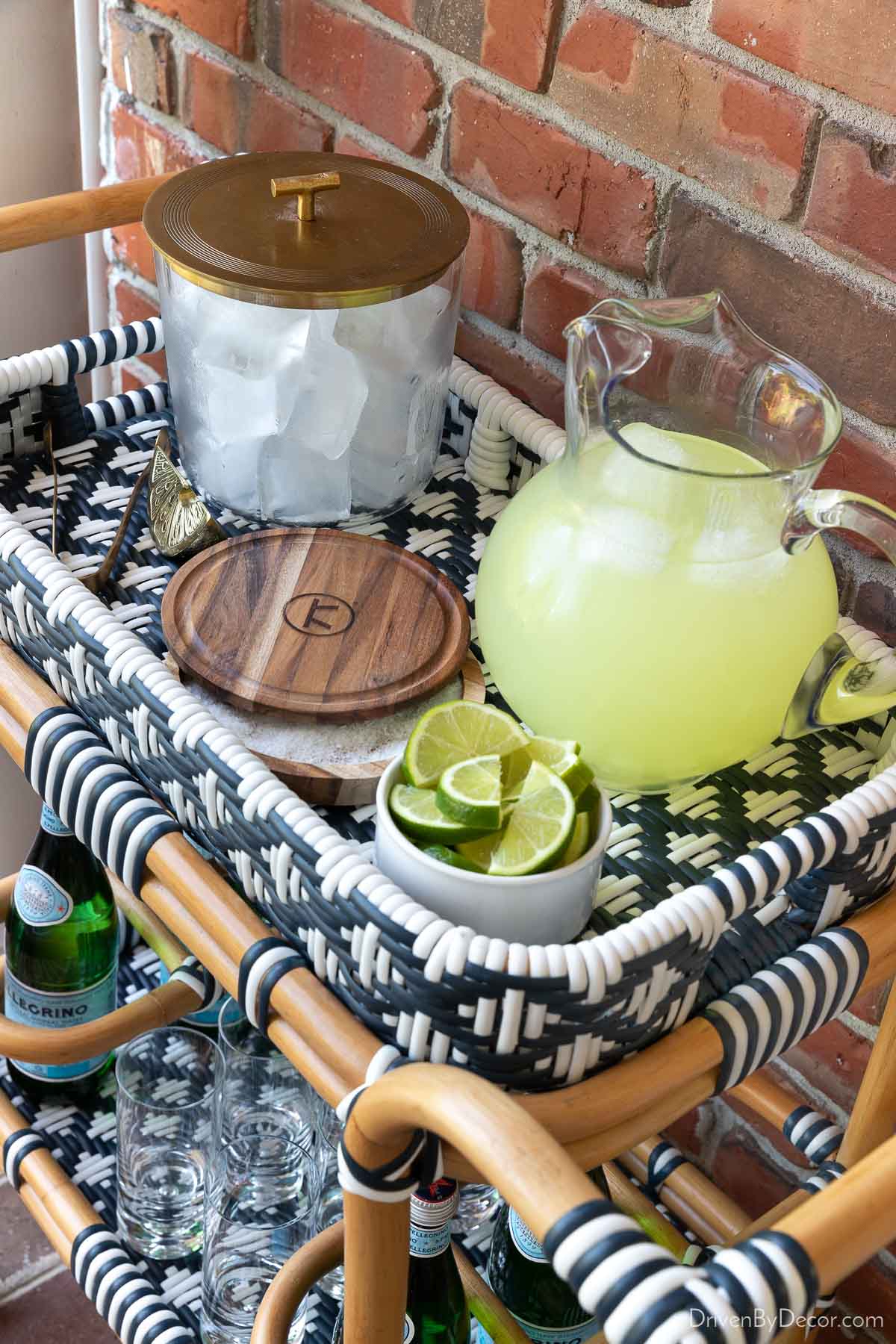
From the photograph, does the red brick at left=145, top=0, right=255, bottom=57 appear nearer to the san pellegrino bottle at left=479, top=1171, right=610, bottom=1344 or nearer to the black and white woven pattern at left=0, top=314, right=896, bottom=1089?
the black and white woven pattern at left=0, top=314, right=896, bottom=1089

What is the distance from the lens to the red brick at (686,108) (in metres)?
0.83

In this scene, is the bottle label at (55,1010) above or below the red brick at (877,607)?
below

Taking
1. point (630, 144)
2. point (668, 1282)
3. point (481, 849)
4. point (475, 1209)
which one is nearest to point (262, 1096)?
point (475, 1209)

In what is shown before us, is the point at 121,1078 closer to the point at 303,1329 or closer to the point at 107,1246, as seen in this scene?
the point at 107,1246

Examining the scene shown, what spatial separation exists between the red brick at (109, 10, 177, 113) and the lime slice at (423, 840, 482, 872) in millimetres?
872

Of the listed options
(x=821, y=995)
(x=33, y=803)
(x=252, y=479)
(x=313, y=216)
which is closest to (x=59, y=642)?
(x=252, y=479)

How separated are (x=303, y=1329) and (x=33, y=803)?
2.28 feet

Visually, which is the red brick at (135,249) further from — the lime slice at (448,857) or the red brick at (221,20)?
the lime slice at (448,857)

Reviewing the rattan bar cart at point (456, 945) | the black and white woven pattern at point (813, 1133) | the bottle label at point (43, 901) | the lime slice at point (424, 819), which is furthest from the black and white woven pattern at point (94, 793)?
the black and white woven pattern at point (813, 1133)

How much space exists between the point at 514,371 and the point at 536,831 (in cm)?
54

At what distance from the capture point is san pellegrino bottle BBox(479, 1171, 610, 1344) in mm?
978

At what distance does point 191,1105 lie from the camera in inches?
41.6

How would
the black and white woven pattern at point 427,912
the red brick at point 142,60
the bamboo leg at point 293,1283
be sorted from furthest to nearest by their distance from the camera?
the red brick at point 142,60 < the bamboo leg at point 293,1283 < the black and white woven pattern at point 427,912

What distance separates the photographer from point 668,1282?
0.47 metres
